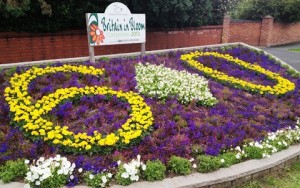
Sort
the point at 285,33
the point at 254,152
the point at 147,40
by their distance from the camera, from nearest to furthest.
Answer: the point at 254,152 < the point at 147,40 < the point at 285,33

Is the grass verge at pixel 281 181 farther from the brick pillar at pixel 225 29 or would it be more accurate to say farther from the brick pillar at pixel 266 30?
the brick pillar at pixel 266 30

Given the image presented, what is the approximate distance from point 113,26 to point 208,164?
4267 millimetres

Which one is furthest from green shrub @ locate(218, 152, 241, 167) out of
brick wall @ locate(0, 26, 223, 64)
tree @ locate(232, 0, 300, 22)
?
tree @ locate(232, 0, 300, 22)

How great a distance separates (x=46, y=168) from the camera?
328 cm

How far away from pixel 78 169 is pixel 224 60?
5737 millimetres

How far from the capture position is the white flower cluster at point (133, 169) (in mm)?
3358

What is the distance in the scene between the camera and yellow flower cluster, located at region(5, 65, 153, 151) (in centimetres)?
391

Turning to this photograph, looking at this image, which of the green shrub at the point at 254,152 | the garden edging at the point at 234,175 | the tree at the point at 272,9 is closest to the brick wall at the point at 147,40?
the tree at the point at 272,9

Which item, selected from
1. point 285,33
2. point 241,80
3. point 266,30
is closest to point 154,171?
point 241,80

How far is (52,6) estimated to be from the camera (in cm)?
983

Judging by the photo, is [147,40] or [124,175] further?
[147,40]

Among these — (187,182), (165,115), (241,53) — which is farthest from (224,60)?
(187,182)

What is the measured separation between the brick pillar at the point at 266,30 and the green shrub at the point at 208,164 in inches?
713

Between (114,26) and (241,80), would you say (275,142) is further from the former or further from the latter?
(114,26)
